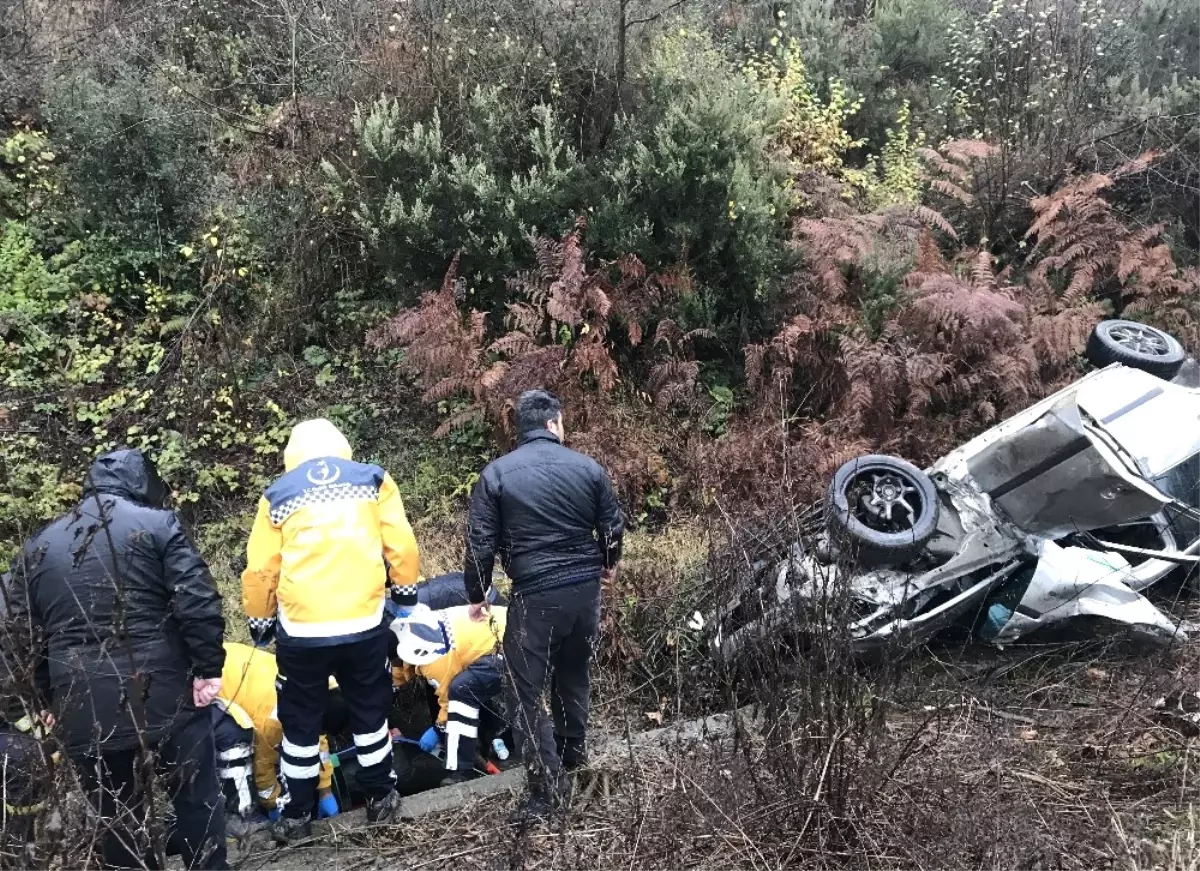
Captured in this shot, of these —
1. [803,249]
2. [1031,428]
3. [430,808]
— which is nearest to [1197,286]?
[803,249]

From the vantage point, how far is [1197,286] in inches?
303

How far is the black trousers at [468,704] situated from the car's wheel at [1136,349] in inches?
177

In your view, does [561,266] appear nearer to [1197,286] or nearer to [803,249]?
[803,249]

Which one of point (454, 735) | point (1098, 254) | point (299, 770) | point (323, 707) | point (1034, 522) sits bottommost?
point (454, 735)

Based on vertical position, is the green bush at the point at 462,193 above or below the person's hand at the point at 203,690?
above

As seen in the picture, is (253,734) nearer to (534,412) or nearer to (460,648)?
(460,648)

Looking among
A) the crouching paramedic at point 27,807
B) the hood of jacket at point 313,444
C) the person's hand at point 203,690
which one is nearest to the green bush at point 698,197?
the hood of jacket at point 313,444

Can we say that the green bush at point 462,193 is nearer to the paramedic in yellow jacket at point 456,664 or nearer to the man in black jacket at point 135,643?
the paramedic in yellow jacket at point 456,664

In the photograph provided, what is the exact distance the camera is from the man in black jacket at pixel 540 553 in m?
3.89

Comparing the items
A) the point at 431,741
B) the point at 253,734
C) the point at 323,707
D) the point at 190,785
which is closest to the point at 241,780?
the point at 253,734

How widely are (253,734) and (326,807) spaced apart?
47 centimetres

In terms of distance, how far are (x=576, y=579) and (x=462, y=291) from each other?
4023 millimetres

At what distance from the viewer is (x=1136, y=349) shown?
6.01m

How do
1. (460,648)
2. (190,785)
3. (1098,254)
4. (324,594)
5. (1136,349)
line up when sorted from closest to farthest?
1. (190,785)
2. (324,594)
3. (460,648)
4. (1136,349)
5. (1098,254)
